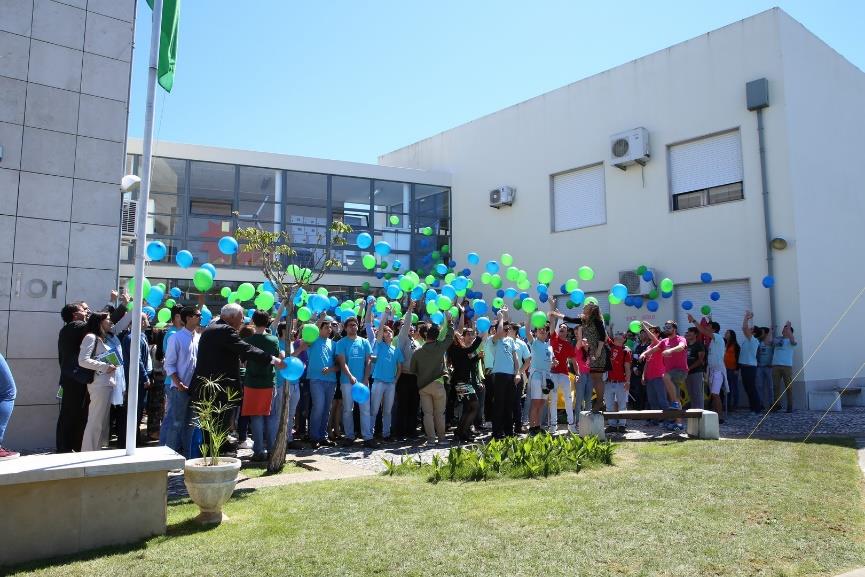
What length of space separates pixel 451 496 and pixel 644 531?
1.75 metres

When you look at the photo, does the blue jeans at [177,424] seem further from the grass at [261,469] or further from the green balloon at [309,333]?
the green balloon at [309,333]

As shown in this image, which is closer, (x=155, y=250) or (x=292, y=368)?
(x=292, y=368)

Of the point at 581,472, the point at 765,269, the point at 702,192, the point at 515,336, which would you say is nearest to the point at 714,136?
the point at 702,192

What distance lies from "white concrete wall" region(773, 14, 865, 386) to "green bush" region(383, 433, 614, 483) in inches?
336

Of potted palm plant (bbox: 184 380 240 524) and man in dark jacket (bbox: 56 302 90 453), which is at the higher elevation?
man in dark jacket (bbox: 56 302 90 453)

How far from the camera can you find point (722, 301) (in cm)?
1451

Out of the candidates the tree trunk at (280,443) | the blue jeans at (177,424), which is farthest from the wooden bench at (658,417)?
the blue jeans at (177,424)

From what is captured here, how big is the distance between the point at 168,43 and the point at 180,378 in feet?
11.8

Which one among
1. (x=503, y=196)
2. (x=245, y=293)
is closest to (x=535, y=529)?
(x=245, y=293)

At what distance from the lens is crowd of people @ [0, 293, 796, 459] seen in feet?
22.9

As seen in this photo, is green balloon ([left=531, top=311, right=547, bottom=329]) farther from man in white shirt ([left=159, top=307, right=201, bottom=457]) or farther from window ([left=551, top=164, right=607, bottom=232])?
window ([left=551, top=164, right=607, bottom=232])

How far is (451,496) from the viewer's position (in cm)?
579

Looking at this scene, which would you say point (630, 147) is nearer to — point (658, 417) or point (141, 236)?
point (658, 417)

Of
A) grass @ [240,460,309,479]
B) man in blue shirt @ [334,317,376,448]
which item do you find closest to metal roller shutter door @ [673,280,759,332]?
man in blue shirt @ [334,317,376,448]
